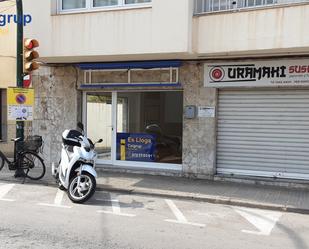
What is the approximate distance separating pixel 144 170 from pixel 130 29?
3825 millimetres

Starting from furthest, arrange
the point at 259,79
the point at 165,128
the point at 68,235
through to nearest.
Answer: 1. the point at 165,128
2. the point at 259,79
3. the point at 68,235

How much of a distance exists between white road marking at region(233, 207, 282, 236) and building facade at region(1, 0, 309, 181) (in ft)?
9.03

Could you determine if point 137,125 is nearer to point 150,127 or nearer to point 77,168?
point 150,127

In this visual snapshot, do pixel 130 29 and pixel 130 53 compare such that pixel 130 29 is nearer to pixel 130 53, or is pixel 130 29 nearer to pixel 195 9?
pixel 130 53

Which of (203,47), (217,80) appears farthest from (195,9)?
(217,80)

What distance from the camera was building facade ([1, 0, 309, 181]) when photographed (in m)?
9.78

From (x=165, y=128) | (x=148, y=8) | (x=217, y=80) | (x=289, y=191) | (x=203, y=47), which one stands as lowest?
(x=289, y=191)

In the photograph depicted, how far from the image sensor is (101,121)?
41.8ft

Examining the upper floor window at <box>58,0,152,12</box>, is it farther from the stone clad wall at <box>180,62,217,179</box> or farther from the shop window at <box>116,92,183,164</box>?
the shop window at <box>116,92,183,164</box>

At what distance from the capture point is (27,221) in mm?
6727

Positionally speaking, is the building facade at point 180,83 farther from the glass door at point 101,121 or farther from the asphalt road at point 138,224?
the asphalt road at point 138,224

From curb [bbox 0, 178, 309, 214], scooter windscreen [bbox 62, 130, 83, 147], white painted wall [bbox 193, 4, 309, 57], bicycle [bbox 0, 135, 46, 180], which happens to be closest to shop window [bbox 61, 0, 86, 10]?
white painted wall [bbox 193, 4, 309, 57]

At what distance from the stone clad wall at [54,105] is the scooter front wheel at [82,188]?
4.35m

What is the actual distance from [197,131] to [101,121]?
308 cm
